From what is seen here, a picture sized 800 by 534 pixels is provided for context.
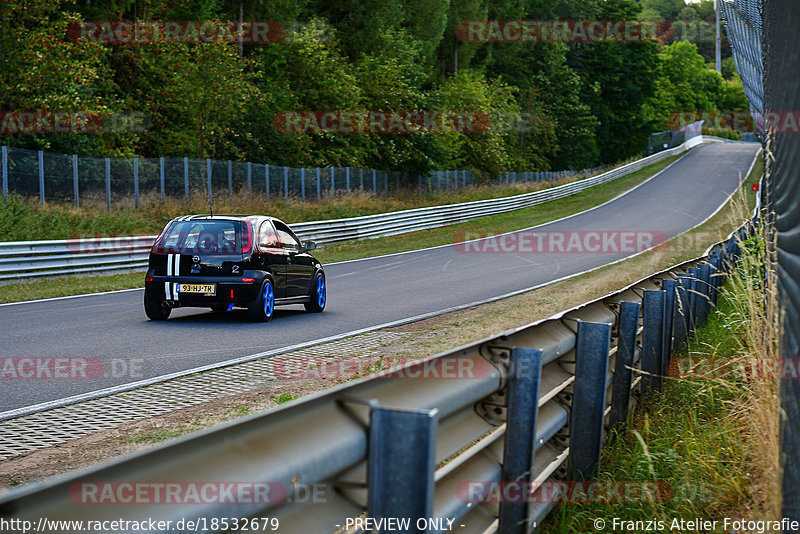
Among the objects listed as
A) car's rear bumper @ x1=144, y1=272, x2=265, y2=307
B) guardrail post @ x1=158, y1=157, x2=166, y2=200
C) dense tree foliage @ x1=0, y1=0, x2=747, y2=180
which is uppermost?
dense tree foliage @ x1=0, y1=0, x2=747, y2=180

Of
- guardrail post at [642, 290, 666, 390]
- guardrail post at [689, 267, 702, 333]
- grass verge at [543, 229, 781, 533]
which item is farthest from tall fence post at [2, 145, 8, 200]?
grass verge at [543, 229, 781, 533]

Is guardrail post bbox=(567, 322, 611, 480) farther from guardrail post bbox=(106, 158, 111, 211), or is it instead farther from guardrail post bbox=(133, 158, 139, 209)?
guardrail post bbox=(133, 158, 139, 209)

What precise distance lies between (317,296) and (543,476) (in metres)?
10.7

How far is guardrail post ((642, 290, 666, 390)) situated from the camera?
6570 mm

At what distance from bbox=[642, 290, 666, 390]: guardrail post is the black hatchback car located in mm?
7091

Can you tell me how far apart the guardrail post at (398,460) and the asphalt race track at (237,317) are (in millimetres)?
5785

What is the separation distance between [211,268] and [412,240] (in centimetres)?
2021

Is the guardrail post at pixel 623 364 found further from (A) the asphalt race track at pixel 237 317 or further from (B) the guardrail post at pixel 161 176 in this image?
(B) the guardrail post at pixel 161 176

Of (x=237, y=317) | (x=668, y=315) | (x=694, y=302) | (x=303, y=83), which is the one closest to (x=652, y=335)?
(x=668, y=315)

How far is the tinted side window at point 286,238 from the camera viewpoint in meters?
13.9

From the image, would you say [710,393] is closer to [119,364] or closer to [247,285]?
[119,364]

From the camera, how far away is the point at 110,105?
3409cm

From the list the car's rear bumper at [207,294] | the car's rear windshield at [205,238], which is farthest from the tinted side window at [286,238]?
the car's rear bumper at [207,294]

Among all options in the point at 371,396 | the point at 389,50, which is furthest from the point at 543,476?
the point at 389,50
